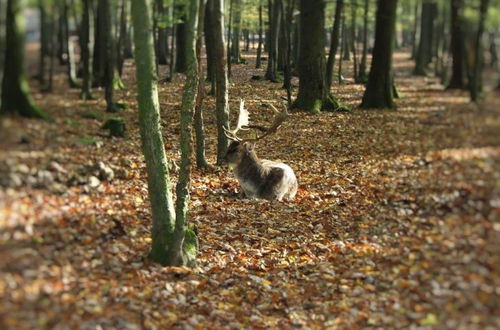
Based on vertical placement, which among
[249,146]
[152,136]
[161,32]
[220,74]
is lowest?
[249,146]

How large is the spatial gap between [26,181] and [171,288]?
88.8 inches

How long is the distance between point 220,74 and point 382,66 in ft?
22.5

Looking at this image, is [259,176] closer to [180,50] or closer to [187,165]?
[187,165]

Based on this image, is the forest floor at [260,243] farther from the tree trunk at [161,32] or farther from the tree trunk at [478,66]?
the tree trunk at [161,32]

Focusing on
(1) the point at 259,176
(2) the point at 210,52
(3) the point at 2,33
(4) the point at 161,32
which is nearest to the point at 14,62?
(3) the point at 2,33

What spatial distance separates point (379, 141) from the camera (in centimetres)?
1255

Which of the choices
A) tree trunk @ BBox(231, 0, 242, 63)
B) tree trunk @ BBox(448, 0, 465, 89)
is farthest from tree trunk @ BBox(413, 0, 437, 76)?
tree trunk @ BBox(448, 0, 465, 89)

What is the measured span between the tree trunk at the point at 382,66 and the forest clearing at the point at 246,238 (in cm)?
526

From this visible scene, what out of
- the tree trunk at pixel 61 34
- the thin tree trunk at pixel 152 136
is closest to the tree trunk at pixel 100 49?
the tree trunk at pixel 61 34

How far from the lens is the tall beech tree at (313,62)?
1536 centimetres

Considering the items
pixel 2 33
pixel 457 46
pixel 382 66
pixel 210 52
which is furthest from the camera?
pixel 382 66

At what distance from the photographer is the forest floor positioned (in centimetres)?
441

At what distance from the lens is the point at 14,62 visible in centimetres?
432

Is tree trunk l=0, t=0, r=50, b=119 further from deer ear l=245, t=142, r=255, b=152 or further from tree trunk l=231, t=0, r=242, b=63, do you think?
tree trunk l=231, t=0, r=242, b=63
